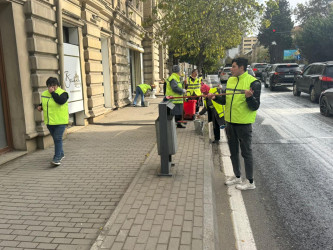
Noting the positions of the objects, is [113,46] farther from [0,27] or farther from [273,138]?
[273,138]

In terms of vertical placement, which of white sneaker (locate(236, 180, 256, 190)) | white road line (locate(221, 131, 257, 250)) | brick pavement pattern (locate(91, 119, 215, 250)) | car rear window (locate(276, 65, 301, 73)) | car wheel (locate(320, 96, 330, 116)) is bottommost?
white road line (locate(221, 131, 257, 250))

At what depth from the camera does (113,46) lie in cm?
1359

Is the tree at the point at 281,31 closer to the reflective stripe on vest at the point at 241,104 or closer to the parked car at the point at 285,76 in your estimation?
the parked car at the point at 285,76

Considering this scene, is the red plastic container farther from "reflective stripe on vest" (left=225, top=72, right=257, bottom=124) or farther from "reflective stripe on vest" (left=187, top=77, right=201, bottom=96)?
"reflective stripe on vest" (left=225, top=72, right=257, bottom=124)

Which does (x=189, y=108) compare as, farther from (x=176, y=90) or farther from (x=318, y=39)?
(x=318, y=39)

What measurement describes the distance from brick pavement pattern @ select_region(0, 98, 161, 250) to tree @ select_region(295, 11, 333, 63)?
37.3 meters

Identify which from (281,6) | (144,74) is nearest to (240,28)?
(144,74)

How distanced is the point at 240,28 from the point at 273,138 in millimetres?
9456

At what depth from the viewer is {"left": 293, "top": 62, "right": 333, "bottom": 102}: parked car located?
43.6 ft

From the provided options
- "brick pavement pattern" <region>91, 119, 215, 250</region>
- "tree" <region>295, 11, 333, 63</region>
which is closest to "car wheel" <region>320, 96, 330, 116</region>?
"brick pavement pattern" <region>91, 119, 215, 250</region>

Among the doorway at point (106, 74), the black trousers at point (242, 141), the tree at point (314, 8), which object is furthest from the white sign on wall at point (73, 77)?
the tree at point (314, 8)

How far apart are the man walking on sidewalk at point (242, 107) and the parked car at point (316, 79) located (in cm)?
1014

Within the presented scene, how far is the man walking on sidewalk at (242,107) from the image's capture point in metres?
4.54

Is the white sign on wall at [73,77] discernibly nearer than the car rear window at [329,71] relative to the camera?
Yes
